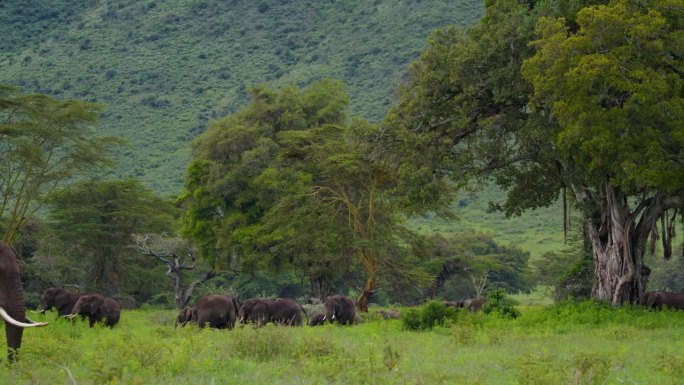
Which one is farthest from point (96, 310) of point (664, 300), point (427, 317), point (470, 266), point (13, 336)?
point (470, 266)

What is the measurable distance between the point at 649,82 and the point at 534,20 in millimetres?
4368

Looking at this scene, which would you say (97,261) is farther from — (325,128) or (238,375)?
(238,375)

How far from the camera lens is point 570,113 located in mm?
21672

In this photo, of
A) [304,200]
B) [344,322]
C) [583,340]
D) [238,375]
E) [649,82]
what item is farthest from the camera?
[304,200]

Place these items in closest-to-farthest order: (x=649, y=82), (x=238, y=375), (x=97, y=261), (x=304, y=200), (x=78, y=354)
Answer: (x=238, y=375), (x=78, y=354), (x=649, y=82), (x=304, y=200), (x=97, y=261)

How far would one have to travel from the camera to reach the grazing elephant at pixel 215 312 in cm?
2377

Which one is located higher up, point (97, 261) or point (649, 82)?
point (649, 82)

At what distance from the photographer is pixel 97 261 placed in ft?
165

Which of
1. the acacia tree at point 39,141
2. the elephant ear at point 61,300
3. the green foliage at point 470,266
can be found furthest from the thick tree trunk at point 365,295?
the acacia tree at point 39,141

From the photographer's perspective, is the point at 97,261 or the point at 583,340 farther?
the point at 97,261

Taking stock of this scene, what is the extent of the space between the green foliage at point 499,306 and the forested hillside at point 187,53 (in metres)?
58.4

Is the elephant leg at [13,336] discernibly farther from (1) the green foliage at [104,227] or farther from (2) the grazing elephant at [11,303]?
(1) the green foliage at [104,227]

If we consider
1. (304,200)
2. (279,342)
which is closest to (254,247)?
(304,200)

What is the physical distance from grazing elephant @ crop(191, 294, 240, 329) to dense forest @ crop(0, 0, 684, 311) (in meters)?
5.60
